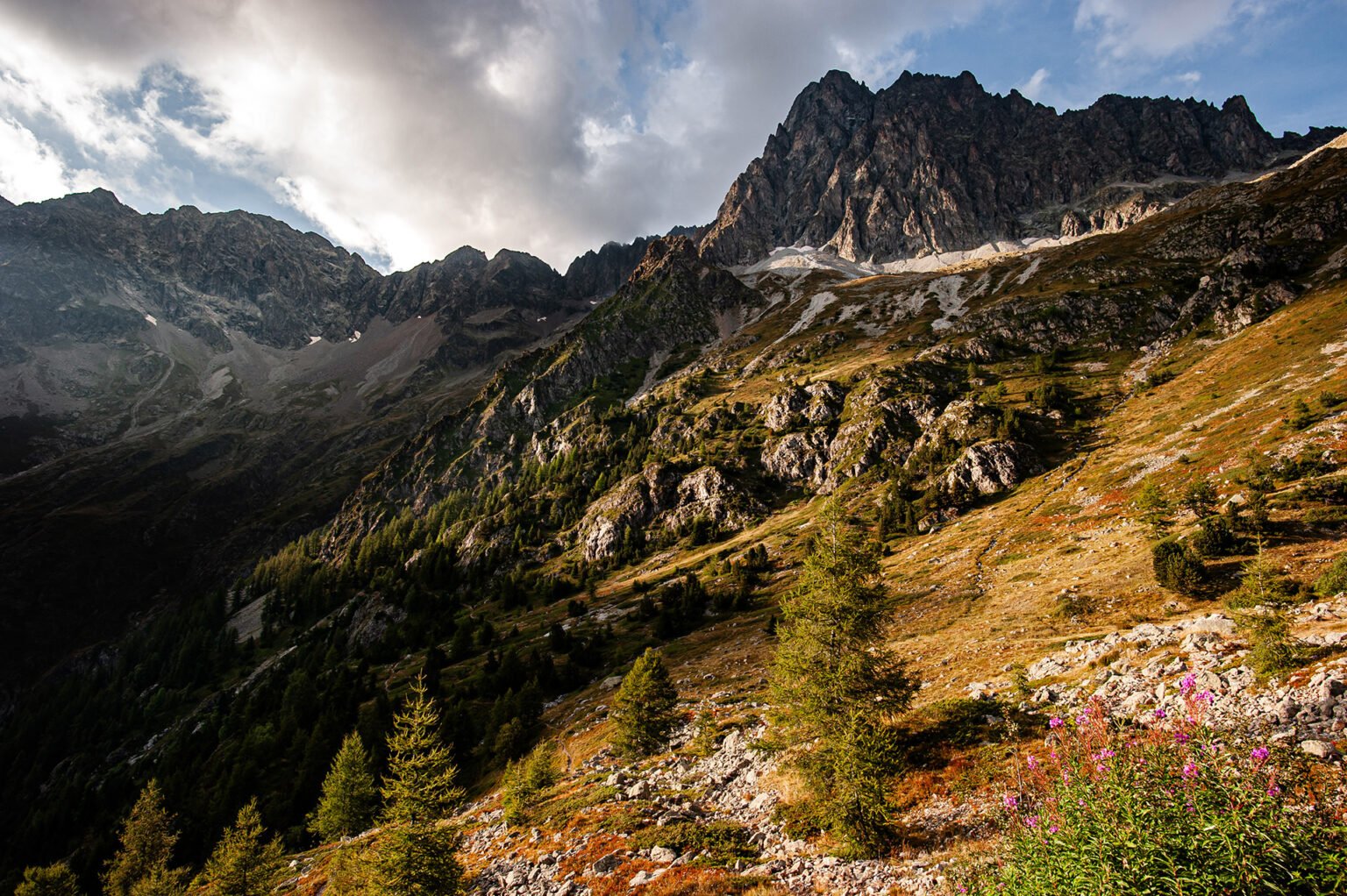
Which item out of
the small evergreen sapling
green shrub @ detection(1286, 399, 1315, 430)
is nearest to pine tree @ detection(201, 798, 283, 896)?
the small evergreen sapling

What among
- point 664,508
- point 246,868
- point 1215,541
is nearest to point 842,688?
point 1215,541

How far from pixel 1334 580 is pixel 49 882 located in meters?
92.2

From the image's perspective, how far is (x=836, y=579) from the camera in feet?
66.6

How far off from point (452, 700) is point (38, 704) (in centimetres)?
17255

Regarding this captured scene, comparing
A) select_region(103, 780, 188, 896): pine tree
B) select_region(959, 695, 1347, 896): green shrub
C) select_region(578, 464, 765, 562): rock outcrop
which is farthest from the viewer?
select_region(578, 464, 765, 562): rock outcrop

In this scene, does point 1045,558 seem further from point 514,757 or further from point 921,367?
point 921,367

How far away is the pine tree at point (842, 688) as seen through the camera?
15.3m

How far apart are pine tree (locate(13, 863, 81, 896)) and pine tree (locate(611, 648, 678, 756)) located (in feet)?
174

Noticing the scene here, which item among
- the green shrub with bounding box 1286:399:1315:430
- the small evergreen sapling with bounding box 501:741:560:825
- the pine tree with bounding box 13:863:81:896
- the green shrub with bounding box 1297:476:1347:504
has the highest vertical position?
the green shrub with bounding box 1286:399:1315:430

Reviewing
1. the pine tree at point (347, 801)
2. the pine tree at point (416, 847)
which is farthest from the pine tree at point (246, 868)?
the pine tree at point (416, 847)

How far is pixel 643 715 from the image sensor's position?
3431cm

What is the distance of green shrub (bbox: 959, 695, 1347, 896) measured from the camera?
6.11 meters

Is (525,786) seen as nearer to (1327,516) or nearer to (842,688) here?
(842,688)

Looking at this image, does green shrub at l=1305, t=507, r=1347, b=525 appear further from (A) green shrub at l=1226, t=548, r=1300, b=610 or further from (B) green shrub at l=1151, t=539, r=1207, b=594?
(A) green shrub at l=1226, t=548, r=1300, b=610
